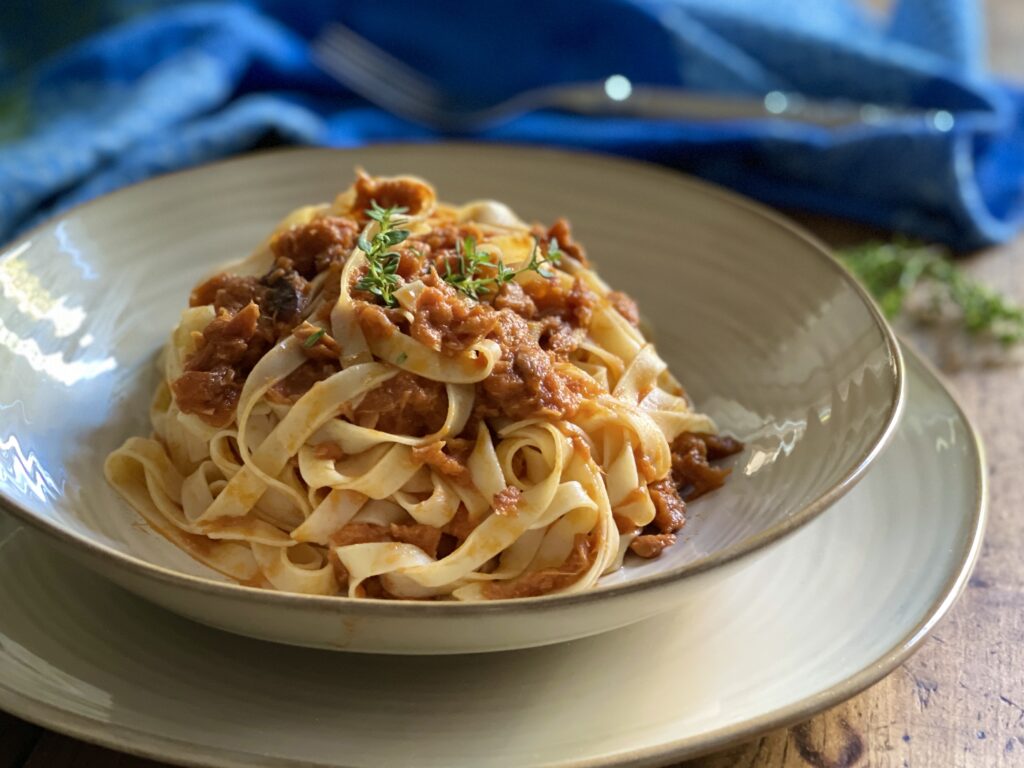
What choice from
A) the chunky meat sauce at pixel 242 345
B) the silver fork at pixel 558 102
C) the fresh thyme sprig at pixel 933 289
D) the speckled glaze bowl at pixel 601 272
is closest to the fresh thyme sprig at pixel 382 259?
the chunky meat sauce at pixel 242 345

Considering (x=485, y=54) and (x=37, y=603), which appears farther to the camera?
(x=485, y=54)

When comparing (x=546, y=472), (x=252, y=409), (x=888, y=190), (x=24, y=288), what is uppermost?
(x=24, y=288)

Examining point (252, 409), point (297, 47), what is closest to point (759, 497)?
point (252, 409)

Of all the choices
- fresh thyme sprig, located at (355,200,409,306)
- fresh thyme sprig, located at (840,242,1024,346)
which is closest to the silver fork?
fresh thyme sprig, located at (840,242,1024,346)

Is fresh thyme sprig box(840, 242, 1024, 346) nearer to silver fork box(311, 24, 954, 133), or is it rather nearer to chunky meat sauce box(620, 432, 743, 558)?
Result: silver fork box(311, 24, 954, 133)

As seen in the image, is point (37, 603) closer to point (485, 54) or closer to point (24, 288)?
point (24, 288)

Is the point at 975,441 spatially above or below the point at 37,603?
below

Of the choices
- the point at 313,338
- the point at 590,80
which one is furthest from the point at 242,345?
the point at 590,80

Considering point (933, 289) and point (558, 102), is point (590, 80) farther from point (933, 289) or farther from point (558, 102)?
point (933, 289)
